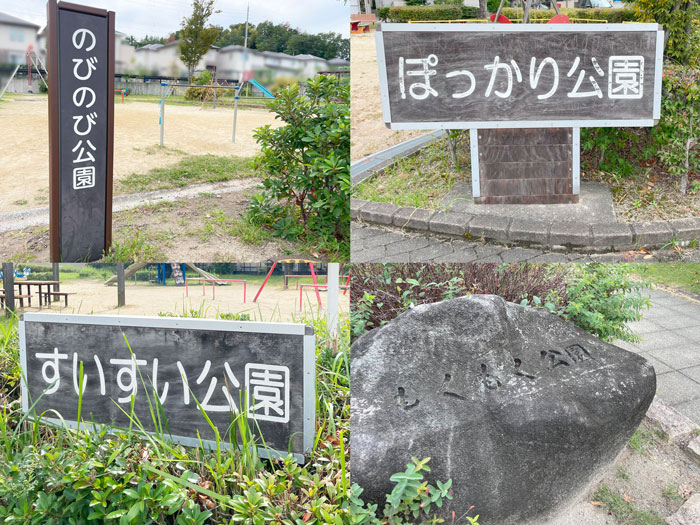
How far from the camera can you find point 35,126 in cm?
823

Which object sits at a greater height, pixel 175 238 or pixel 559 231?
pixel 559 231

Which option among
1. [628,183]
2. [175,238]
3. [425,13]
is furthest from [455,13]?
[175,238]

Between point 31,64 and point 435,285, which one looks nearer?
point 435,285

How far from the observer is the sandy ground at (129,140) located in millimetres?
5797

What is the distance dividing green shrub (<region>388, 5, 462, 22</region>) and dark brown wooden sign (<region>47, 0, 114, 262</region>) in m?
8.86

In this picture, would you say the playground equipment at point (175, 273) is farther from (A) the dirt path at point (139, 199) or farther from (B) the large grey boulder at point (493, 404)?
(B) the large grey boulder at point (493, 404)

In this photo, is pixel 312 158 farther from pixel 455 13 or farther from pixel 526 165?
pixel 455 13

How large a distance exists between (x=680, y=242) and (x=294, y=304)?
2.72m

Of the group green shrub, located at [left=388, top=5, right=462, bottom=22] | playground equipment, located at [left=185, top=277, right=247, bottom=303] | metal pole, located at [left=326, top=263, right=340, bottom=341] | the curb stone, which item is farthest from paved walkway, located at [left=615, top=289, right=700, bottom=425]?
green shrub, located at [left=388, top=5, right=462, bottom=22]

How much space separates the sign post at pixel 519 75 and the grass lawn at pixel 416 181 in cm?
61

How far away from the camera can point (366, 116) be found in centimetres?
653

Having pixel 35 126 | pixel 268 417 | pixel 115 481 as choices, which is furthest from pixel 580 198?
pixel 35 126

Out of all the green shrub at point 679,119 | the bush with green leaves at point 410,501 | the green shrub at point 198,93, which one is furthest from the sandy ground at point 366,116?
the bush with green leaves at point 410,501

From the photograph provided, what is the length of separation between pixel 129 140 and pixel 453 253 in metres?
6.02
